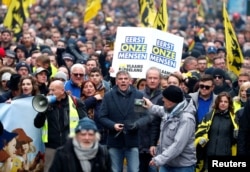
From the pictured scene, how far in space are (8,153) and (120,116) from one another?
1555 millimetres

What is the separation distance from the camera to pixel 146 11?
22.0 metres

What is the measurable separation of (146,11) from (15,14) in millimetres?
2574

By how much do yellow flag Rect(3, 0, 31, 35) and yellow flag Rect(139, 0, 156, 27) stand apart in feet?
7.58

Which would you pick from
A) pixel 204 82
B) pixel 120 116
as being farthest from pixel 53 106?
pixel 204 82

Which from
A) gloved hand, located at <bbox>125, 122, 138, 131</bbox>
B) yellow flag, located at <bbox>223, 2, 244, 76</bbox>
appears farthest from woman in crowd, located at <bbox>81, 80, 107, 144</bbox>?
yellow flag, located at <bbox>223, 2, 244, 76</bbox>

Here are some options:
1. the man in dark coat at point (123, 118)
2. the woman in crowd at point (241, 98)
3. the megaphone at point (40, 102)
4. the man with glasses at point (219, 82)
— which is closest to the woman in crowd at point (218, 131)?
the man in dark coat at point (123, 118)

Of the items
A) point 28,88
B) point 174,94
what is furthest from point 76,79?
point 174,94

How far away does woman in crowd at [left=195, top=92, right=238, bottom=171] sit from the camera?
535 inches

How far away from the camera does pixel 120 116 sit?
14406 mm

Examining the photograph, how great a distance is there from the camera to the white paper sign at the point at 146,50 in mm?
17203

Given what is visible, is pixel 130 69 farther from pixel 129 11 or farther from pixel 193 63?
pixel 129 11

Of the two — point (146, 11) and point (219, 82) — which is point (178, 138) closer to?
point (219, 82)

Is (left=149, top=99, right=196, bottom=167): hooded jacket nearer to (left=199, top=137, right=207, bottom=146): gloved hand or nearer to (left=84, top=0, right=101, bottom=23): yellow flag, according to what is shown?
(left=199, top=137, right=207, bottom=146): gloved hand

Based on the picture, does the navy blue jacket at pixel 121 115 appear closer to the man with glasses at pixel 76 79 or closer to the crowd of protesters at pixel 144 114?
the crowd of protesters at pixel 144 114
